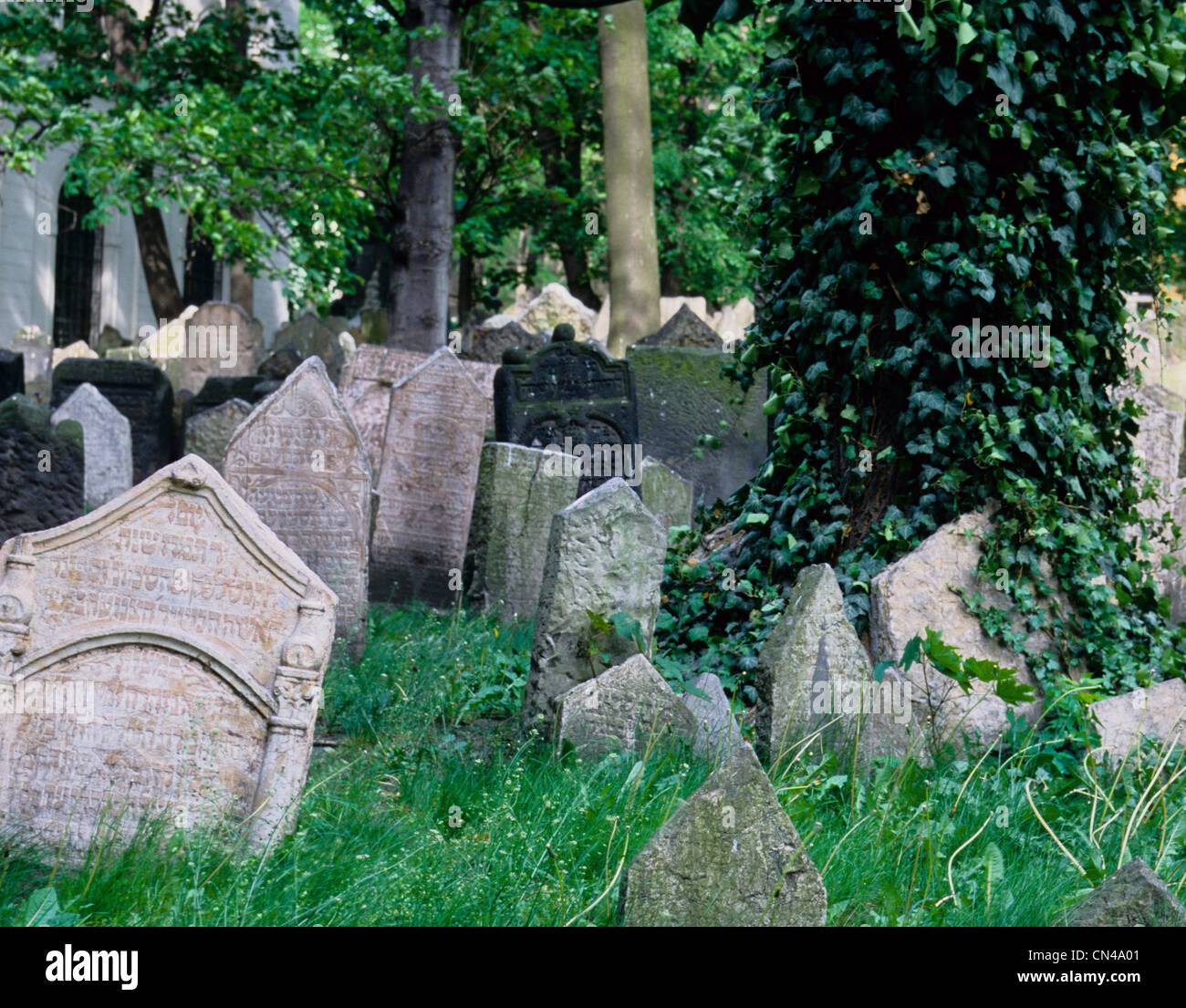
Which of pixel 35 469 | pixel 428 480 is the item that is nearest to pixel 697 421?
pixel 428 480

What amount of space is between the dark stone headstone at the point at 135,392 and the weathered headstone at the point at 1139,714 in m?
8.70

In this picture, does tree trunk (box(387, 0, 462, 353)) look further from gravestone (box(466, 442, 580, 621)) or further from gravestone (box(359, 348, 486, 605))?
gravestone (box(466, 442, 580, 621))

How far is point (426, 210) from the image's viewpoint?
12125 millimetres

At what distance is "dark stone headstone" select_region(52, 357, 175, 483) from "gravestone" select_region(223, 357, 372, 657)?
5.28m

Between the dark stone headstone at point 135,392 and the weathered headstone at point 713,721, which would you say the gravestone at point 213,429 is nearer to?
the dark stone headstone at point 135,392

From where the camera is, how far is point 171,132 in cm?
1299

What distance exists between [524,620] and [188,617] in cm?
355

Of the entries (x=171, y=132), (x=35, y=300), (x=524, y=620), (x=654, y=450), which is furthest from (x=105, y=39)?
(x=524, y=620)

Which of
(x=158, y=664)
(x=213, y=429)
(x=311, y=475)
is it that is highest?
(x=213, y=429)

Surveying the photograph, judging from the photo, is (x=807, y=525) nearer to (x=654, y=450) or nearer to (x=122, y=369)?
(x=654, y=450)

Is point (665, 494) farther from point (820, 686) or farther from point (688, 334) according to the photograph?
point (688, 334)

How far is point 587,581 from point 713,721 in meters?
0.84

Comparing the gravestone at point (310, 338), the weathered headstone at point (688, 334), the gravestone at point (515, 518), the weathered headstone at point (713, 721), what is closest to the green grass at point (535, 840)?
the weathered headstone at point (713, 721)

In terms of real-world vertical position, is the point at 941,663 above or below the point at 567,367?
below
